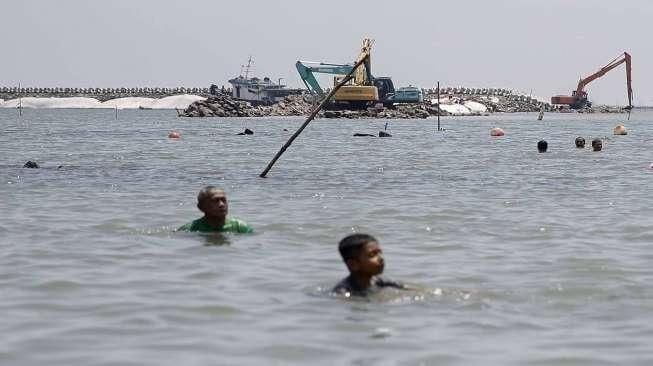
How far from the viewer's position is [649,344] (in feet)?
29.2

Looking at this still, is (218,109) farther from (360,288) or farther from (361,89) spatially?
(360,288)

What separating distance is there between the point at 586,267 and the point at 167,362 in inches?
241

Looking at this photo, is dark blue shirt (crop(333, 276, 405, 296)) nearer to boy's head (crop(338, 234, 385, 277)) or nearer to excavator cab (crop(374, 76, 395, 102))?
boy's head (crop(338, 234, 385, 277))

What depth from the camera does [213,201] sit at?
47.5 ft

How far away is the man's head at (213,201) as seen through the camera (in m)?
14.4

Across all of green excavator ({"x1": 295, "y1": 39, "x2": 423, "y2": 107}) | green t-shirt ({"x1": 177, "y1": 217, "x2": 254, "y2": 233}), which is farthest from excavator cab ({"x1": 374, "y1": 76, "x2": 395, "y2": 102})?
green t-shirt ({"x1": 177, "y1": 217, "x2": 254, "y2": 233})

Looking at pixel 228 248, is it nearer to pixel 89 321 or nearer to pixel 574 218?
pixel 89 321

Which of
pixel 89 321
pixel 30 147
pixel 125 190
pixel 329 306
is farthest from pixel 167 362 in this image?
pixel 30 147

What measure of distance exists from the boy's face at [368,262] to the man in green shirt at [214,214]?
418cm

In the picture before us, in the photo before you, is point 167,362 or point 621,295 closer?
point 167,362

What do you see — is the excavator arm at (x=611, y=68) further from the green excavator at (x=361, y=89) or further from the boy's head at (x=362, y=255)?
the boy's head at (x=362, y=255)

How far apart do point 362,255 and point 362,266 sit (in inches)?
5.1

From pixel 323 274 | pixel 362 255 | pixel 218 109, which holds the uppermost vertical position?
pixel 218 109

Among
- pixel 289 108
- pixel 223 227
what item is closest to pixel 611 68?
pixel 289 108
